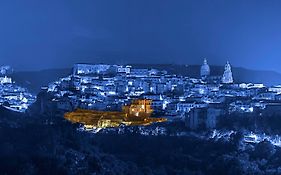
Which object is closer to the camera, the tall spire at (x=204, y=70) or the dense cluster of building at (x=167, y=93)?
the dense cluster of building at (x=167, y=93)

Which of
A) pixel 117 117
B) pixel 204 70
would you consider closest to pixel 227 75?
pixel 204 70

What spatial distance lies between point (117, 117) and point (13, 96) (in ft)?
11.3

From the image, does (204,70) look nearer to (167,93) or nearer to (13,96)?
(167,93)

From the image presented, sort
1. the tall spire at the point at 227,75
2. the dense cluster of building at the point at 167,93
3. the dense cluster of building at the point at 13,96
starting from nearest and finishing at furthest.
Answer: the dense cluster of building at the point at 167,93 < the dense cluster of building at the point at 13,96 < the tall spire at the point at 227,75

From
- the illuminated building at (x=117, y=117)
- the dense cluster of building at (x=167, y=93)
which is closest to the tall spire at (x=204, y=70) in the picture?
the dense cluster of building at (x=167, y=93)

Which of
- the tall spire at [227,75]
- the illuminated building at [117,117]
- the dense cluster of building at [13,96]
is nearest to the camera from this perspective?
the illuminated building at [117,117]

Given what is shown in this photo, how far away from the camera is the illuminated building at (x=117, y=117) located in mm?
15531

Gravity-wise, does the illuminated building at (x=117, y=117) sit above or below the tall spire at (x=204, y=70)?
below

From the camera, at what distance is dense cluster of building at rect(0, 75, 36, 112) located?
17.2 metres

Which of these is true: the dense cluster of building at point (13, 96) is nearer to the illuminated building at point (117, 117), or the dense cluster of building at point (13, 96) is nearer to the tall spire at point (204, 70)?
the illuminated building at point (117, 117)

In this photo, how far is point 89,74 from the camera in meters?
21.2

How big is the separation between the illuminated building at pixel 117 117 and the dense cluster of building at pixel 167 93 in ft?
1.52

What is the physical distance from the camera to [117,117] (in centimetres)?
1587

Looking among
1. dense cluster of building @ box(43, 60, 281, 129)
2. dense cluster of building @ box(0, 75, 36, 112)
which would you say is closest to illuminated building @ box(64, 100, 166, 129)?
dense cluster of building @ box(43, 60, 281, 129)
